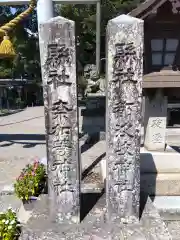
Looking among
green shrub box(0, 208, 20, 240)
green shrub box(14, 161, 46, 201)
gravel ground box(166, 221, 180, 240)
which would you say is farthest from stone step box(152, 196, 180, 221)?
green shrub box(0, 208, 20, 240)

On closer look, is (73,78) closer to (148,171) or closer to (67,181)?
(67,181)

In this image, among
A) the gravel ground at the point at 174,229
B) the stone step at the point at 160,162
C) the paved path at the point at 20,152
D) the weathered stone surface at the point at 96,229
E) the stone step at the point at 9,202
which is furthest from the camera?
the paved path at the point at 20,152

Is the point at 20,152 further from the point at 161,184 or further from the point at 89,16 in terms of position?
the point at 89,16

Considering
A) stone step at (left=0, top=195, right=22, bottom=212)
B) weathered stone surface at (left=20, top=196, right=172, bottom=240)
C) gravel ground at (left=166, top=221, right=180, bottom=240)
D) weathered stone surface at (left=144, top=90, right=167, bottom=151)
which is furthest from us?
weathered stone surface at (left=144, top=90, right=167, bottom=151)

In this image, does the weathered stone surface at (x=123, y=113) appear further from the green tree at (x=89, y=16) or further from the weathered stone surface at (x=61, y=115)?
the green tree at (x=89, y=16)

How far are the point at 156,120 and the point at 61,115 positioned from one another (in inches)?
120

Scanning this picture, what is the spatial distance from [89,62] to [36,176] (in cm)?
1516

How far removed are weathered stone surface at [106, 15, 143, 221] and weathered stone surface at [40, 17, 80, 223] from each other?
0.44 m

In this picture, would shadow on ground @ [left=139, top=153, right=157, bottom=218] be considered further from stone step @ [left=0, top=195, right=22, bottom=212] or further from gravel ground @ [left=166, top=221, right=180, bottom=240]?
stone step @ [left=0, top=195, right=22, bottom=212]

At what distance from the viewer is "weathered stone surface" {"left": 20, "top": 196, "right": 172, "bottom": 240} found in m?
3.48

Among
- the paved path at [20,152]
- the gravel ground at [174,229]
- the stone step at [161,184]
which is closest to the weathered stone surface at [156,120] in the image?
the stone step at [161,184]

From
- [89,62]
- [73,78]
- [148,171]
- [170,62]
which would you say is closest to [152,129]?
[148,171]

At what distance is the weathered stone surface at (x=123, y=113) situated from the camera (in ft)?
11.0

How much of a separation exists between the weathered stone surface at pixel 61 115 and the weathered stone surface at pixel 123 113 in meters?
0.44
